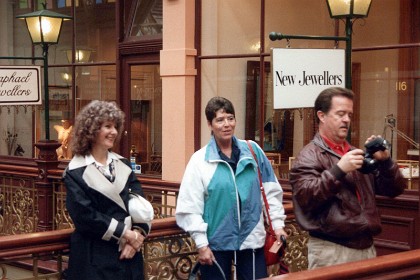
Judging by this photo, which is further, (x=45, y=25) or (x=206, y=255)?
(x=45, y=25)

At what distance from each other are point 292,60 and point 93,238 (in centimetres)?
267

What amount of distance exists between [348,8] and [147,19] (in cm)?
539

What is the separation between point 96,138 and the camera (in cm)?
552

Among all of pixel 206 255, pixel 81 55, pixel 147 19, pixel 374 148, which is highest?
pixel 147 19

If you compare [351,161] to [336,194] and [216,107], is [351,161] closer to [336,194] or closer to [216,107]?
[336,194]

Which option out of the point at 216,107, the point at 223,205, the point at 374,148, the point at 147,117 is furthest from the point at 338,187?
the point at 147,117

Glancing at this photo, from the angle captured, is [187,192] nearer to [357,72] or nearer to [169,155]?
A: [357,72]

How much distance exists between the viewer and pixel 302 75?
7262mm

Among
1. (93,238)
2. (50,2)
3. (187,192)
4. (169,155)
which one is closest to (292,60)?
(187,192)

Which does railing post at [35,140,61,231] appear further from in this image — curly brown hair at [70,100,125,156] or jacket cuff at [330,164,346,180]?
jacket cuff at [330,164,346,180]

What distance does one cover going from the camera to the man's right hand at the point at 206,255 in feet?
18.5

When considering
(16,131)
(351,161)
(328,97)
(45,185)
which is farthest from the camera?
(16,131)

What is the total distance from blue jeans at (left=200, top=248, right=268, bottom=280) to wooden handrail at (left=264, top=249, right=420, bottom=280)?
1.13 m

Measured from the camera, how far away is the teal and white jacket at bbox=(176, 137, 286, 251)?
18.7 ft
